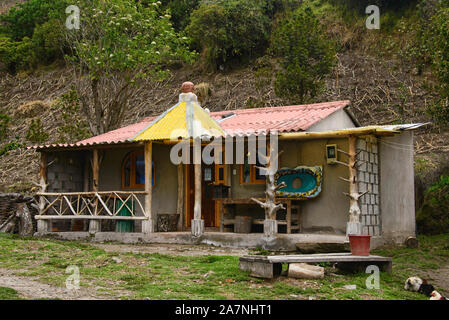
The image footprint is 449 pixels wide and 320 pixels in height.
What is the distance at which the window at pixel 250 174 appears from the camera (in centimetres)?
1339

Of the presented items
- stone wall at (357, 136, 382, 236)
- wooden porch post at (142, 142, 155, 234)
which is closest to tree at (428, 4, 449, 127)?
stone wall at (357, 136, 382, 236)

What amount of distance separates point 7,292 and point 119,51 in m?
13.1

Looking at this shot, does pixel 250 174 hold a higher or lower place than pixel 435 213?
higher

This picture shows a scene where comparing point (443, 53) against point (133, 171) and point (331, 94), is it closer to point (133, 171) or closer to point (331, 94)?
point (331, 94)

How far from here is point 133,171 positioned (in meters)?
15.1

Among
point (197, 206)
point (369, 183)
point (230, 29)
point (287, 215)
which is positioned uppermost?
point (230, 29)

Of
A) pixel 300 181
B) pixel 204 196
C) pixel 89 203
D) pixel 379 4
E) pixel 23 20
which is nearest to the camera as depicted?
pixel 300 181

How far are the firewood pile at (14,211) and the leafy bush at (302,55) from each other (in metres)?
8.90

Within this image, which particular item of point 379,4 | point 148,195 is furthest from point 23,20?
point 148,195

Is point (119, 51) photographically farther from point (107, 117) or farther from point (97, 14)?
point (107, 117)

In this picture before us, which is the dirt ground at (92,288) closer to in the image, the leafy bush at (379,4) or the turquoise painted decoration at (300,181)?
the turquoise painted decoration at (300,181)

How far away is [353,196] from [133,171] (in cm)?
658

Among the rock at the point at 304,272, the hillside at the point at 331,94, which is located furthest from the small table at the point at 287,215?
the hillside at the point at 331,94
